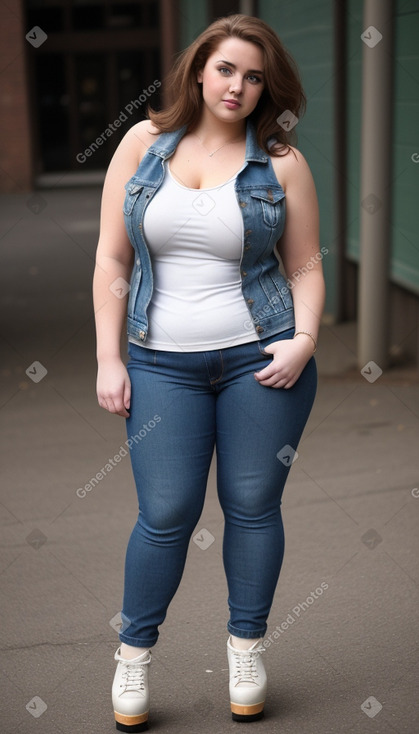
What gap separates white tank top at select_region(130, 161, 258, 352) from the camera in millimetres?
2582

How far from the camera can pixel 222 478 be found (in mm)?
2762

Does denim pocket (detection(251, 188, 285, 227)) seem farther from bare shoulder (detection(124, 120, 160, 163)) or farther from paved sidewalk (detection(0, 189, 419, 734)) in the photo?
paved sidewalk (detection(0, 189, 419, 734))

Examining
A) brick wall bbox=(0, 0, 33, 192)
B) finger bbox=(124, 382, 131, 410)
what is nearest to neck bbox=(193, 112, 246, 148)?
finger bbox=(124, 382, 131, 410)

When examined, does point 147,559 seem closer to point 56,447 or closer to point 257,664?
point 257,664

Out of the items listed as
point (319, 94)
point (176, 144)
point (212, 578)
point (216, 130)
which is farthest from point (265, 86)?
point (319, 94)

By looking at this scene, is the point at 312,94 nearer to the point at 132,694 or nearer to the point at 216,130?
the point at 216,130

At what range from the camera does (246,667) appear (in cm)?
285

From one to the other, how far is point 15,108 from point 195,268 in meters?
21.4

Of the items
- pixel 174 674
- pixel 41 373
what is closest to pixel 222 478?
pixel 174 674

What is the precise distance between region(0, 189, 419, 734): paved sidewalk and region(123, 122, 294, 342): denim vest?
109cm

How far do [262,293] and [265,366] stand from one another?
0.61ft

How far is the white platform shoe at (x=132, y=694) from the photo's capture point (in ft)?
9.14

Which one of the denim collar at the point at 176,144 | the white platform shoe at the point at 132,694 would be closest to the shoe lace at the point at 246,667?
the white platform shoe at the point at 132,694

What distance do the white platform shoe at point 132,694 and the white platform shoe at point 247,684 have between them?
237 millimetres
